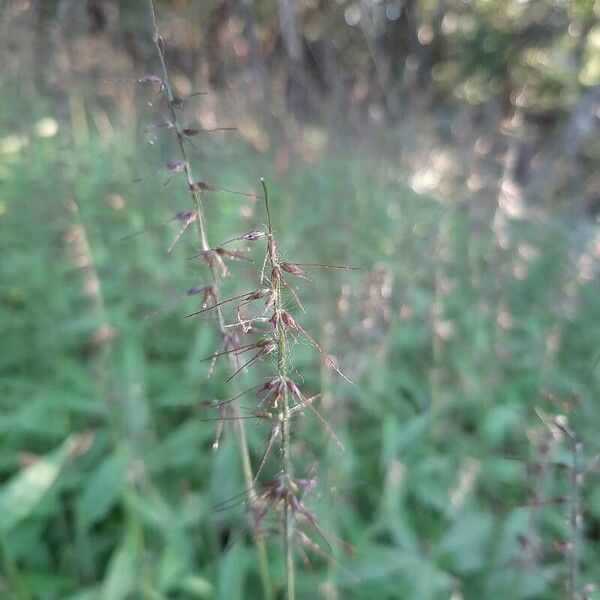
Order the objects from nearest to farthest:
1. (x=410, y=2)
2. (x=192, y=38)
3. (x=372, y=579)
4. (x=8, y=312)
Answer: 1. (x=372, y=579)
2. (x=8, y=312)
3. (x=192, y=38)
4. (x=410, y=2)

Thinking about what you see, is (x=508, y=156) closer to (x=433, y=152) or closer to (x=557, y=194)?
(x=433, y=152)

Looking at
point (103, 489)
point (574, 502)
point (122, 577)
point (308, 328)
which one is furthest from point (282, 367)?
point (308, 328)

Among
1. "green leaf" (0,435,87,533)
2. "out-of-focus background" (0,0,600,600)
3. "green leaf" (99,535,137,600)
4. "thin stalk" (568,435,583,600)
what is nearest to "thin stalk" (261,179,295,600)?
"out-of-focus background" (0,0,600,600)

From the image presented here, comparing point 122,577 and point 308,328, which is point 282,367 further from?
point 308,328

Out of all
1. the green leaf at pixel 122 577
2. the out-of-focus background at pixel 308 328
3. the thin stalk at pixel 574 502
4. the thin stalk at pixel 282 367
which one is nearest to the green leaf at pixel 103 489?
the out-of-focus background at pixel 308 328

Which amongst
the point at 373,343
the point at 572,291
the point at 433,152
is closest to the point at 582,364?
the point at 572,291

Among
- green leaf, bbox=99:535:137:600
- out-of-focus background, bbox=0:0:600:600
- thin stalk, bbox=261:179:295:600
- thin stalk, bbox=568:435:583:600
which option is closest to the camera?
thin stalk, bbox=261:179:295:600

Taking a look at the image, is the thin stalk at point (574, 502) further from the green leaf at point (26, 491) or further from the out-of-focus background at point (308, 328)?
the green leaf at point (26, 491)

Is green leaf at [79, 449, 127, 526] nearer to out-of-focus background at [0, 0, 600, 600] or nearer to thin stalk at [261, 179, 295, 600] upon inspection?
out-of-focus background at [0, 0, 600, 600]

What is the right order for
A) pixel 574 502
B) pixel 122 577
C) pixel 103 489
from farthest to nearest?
pixel 103 489 < pixel 122 577 < pixel 574 502
